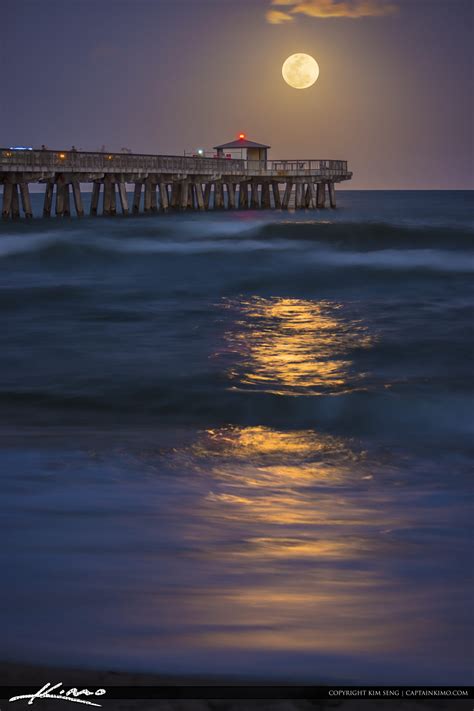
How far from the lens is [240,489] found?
6871mm

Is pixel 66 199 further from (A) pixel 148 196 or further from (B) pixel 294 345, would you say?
(B) pixel 294 345

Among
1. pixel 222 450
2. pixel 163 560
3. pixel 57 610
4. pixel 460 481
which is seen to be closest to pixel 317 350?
pixel 222 450

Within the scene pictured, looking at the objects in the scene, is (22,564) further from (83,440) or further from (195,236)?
(195,236)

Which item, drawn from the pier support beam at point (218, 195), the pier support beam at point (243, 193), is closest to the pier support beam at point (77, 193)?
the pier support beam at point (218, 195)

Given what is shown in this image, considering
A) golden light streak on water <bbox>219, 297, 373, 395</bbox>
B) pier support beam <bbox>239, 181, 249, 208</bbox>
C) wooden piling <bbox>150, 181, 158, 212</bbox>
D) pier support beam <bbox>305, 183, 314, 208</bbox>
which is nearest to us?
golden light streak on water <bbox>219, 297, 373, 395</bbox>

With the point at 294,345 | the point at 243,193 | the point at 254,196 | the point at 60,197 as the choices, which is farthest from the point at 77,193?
the point at 294,345

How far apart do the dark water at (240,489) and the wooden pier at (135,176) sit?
21831 mm

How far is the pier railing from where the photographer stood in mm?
37509

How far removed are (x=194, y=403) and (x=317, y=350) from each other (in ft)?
12.2

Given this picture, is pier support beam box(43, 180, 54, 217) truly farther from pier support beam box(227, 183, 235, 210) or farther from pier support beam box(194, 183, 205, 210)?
pier support beam box(227, 183, 235, 210)
